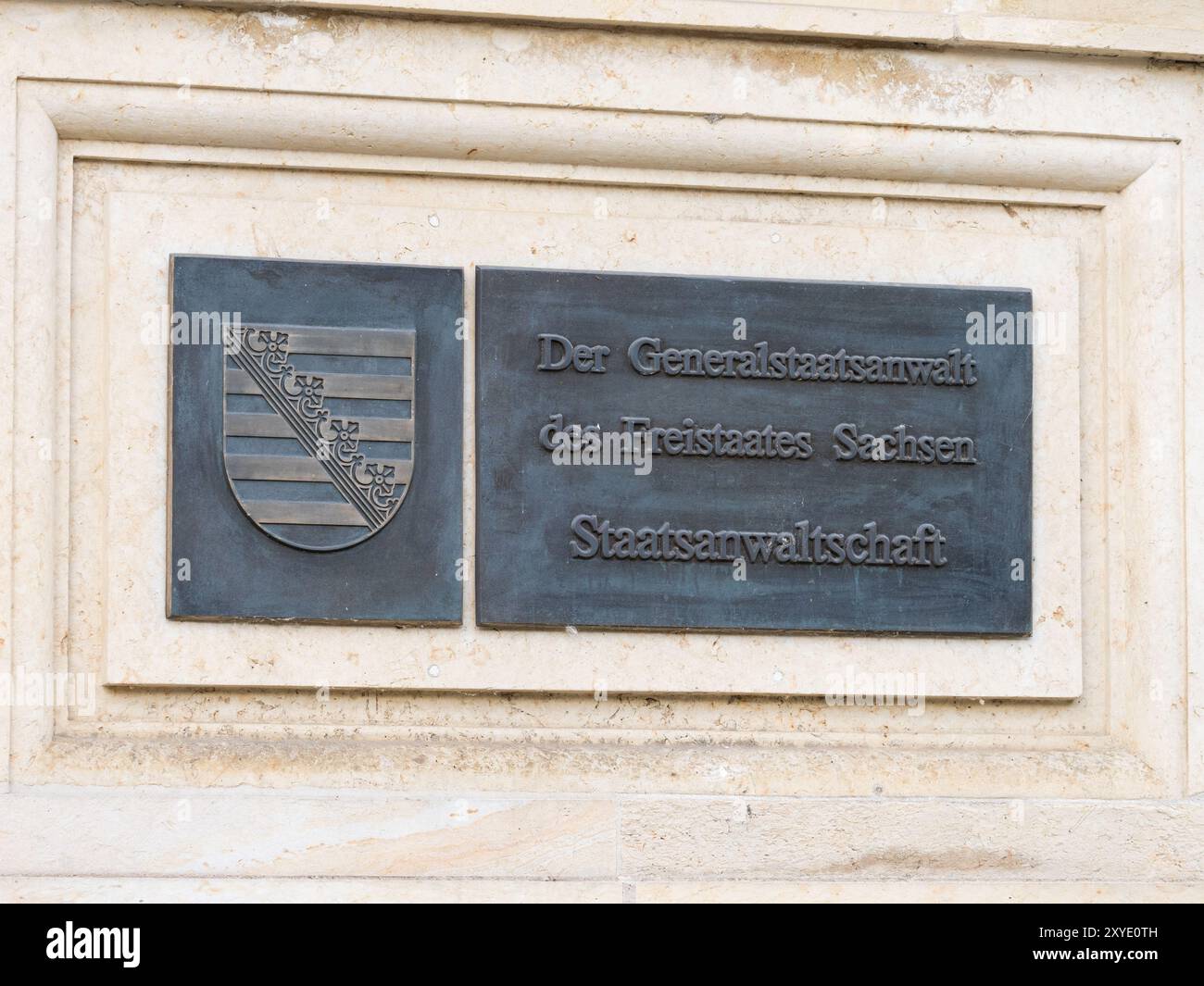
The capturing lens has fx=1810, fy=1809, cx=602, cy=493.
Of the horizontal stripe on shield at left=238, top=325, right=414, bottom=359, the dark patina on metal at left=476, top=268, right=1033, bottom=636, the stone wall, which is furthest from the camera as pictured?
the dark patina on metal at left=476, top=268, right=1033, bottom=636

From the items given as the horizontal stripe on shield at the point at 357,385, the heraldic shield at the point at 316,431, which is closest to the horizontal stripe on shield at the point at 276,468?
the heraldic shield at the point at 316,431

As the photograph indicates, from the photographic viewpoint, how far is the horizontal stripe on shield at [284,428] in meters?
5.76

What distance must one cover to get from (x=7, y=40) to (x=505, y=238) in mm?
1705

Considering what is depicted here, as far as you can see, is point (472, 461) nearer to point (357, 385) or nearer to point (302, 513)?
point (357, 385)

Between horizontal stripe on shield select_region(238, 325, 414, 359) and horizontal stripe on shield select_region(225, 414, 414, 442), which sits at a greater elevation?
horizontal stripe on shield select_region(238, 325, 414, 359)

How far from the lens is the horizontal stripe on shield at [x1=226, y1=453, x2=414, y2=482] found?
574 cm

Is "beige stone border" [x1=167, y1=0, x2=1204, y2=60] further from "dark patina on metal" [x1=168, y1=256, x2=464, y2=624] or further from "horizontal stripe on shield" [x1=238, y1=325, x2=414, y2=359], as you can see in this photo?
"horizontal stripe on shield" [x1=238, y1=325, x2=414, y2=359]

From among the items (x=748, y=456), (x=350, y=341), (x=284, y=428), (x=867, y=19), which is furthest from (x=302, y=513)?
(x=867, y=19)

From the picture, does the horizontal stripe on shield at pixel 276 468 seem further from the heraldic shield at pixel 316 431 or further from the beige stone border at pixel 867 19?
the beige stone border at pixel 867 19

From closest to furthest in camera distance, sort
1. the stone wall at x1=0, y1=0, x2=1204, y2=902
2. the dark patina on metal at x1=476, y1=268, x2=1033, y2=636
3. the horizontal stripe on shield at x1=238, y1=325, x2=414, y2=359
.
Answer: the stone wall at x1=0, y1=0, x2=1204, y2=902 → the horizontal stripe on shield at x1=238, y1=325, x2=414, y2=359 → the dark patina on metal at x1=476, y1=268, x2=1033, y2=636

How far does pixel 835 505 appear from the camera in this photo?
6066mm

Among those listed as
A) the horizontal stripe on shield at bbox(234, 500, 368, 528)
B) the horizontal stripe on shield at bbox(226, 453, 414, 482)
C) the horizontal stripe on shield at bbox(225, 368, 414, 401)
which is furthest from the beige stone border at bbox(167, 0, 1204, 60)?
the horizontal stripe on shield at bbox(234, 500, 368, 528)

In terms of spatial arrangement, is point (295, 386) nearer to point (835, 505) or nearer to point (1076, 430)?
point (835, 505)
